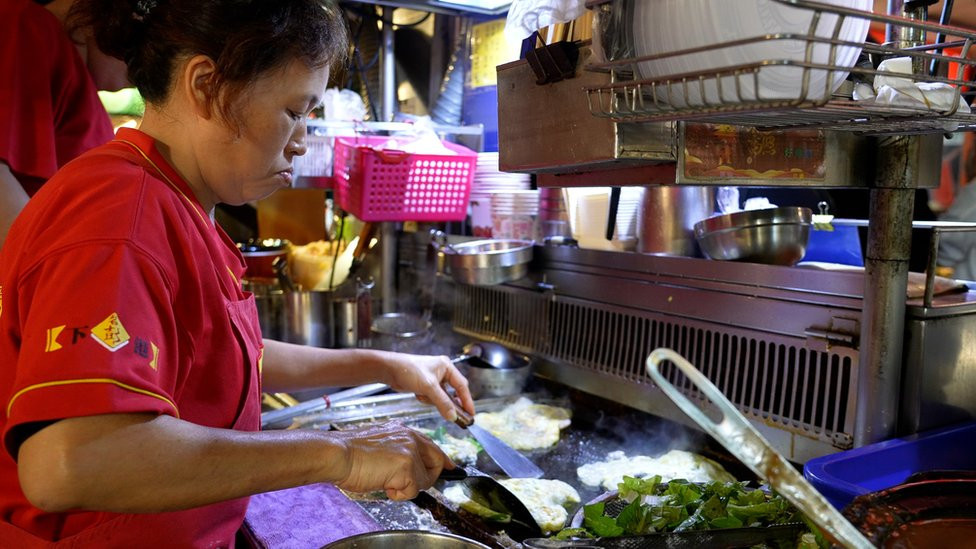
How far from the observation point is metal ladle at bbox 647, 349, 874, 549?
792 mm

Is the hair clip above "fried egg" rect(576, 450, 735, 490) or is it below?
above

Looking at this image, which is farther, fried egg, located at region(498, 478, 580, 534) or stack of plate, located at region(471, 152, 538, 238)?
stack of plate, located at region(471, 152, 538, 238)

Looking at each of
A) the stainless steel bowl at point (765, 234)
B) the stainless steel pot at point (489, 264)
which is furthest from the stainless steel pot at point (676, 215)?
the stainless steel pot at point (489, 264)

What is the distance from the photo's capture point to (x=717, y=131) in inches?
56.0

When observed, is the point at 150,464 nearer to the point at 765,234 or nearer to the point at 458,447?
the point at 458,447

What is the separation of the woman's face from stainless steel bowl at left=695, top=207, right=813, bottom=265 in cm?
126

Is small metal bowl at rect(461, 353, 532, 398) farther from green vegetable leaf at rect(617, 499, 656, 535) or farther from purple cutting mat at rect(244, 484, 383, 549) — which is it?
green vegetable leaf at rect(617, 499, 656, 535)

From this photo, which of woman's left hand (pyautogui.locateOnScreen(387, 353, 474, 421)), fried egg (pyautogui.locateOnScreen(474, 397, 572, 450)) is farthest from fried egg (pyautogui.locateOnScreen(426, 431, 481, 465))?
woman's left hand (pyautogui.locateOnScreen(387, 353, 474, 421))

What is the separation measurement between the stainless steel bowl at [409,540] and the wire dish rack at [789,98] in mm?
882

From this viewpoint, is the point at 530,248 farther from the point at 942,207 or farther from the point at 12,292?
the point at 942,207

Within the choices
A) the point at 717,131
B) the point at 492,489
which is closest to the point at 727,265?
the point at 717,131

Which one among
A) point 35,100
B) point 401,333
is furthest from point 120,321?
point 401,333

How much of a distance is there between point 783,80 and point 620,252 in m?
1.49

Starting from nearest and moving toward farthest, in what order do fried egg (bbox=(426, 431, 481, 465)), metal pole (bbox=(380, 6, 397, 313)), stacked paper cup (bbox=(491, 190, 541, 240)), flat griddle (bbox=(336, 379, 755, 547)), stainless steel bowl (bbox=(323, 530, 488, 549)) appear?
stainless steel bowl (bbox=(323, 530, 488, 549)) → flat griddle (bbox=(336, 379, 755, 547)) → fried egg (bbox=(426, 431, 481, 465)) → stacked paper cup (bbox=(491, 190, 541, 240)) → metal pole (bbox=(380, 6, 397, 313))
